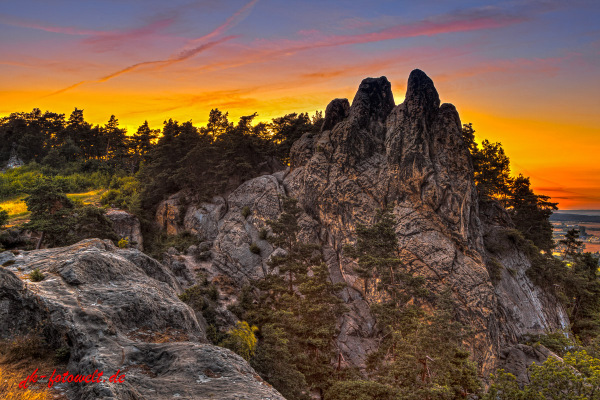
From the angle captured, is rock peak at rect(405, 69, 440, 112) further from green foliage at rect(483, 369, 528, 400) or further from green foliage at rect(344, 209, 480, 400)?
green foliage at rect(483, 369, 528, 400)

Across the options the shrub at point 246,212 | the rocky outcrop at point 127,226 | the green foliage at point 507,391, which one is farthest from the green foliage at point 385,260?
the rocky outcrop at point 127,226

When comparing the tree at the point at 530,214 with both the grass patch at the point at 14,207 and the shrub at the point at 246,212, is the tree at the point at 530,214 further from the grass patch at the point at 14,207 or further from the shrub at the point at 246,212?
the grass patch at the point at 14,207

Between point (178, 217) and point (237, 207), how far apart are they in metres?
11.0

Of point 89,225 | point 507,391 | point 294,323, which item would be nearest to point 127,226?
point 89,225

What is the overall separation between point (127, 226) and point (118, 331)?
133 feet

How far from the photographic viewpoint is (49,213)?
30.2 m

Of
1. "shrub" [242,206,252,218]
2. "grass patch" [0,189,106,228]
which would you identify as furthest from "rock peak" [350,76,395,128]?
"grass patch" [0,189,106,228]

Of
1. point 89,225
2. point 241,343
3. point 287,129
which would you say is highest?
point 287,129

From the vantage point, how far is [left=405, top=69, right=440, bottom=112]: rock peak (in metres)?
38.2

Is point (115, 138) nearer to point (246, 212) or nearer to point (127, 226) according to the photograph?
point (127, 226)

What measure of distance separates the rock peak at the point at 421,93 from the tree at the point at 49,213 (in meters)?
41.4

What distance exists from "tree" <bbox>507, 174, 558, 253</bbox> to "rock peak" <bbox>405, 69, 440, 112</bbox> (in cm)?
2528

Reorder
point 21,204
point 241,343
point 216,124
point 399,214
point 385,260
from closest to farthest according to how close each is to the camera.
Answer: point 241,343 → point 385,260 → point 399,214 → point 21,204 → point 216,124

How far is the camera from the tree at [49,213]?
96.4 feet
